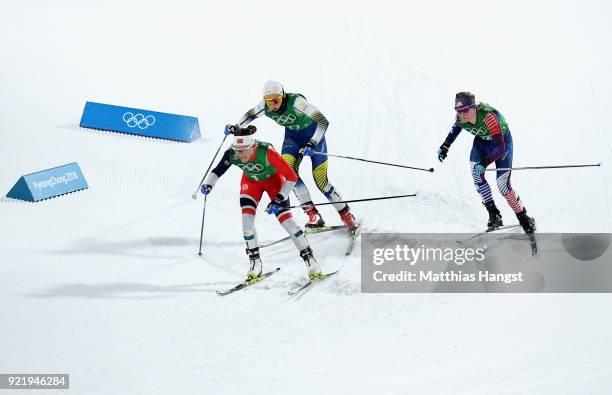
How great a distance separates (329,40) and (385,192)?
7066mm

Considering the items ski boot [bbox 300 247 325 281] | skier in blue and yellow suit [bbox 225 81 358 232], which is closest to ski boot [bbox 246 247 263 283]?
ski boot [bbox 300 247 325 281]

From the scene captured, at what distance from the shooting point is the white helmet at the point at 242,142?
31.4 feet

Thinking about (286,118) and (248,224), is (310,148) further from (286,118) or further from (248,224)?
(248,224)

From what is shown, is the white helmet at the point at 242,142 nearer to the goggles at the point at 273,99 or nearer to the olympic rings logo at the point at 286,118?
the goggles at the point at 273,99

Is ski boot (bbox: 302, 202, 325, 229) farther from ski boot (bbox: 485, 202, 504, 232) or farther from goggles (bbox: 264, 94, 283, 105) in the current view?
ski boot (bbox: 485, 202, 504, 232)

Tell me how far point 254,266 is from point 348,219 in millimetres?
1678

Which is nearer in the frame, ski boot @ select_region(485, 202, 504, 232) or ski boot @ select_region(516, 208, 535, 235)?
ski boot @ select_region(516, 208, 535, 235)

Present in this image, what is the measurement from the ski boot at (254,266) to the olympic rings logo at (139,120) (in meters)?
5.99

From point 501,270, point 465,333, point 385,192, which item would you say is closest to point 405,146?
point 385,192

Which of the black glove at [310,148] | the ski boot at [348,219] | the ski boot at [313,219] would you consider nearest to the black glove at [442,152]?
the ski boot at [348,219]

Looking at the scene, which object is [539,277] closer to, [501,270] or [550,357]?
[501,270]

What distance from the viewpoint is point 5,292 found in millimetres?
9945

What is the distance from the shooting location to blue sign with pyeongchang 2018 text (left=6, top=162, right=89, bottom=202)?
1281 centimetres

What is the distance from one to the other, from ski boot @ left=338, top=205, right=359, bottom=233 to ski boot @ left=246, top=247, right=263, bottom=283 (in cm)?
154
